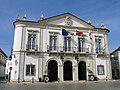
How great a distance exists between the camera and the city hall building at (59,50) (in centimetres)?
2664

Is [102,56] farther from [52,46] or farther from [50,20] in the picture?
[50,20]

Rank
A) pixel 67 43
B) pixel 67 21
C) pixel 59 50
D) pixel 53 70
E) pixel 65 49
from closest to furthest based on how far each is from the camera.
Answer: pixel 59 50, pixel 53 70, pixel 65 49, pixel 67 43, pixel 67 21

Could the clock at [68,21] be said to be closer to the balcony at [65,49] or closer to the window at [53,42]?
the window at [53,42]

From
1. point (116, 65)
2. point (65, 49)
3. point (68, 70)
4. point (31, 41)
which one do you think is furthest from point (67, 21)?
point (116, 65)

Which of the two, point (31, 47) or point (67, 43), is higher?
point (67, 43)

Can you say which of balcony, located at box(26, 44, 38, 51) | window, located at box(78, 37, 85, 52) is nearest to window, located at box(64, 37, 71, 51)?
window, located at box(78, 37, 85, 52)

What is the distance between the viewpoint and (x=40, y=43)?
27.8m

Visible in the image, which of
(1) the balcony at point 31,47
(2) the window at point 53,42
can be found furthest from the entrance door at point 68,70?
(1) the balcony at point 31,47

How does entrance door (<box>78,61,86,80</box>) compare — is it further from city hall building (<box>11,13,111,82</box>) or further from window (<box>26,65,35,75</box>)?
window (<box>26,65,35,75</box>)

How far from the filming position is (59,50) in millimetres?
28250

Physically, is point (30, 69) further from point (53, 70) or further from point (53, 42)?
point (53, 42)

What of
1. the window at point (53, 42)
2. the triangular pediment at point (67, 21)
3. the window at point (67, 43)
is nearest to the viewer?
the window at point (53, 42)

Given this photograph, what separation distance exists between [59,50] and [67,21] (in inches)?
216

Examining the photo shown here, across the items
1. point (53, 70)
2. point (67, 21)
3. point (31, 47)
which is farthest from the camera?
point (67, 21)
